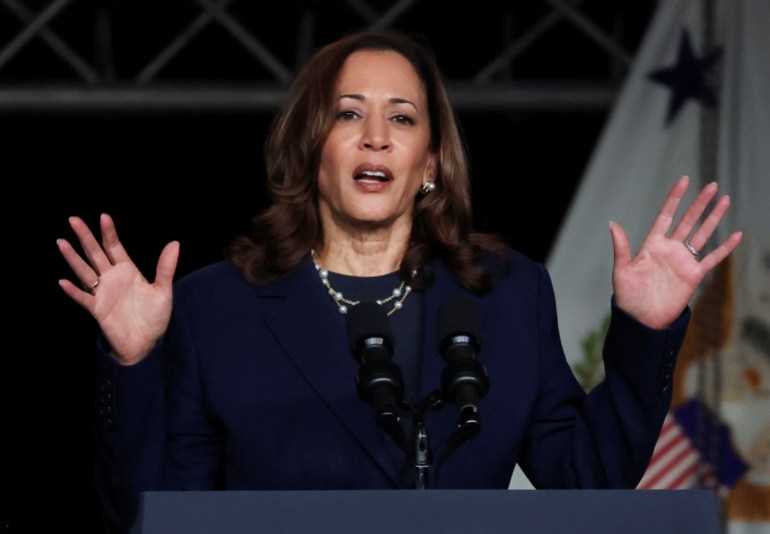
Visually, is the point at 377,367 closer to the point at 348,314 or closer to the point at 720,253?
the point at 348,314

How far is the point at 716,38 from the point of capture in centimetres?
436

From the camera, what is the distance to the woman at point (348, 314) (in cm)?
199

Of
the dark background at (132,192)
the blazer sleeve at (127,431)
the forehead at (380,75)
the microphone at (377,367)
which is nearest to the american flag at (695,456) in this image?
the dark background at (132,192)

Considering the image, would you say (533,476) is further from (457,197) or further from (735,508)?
(735,508)

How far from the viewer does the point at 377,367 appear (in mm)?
1743

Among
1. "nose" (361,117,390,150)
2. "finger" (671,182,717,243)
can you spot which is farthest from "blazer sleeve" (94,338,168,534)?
"finger" (671,182,717,243)

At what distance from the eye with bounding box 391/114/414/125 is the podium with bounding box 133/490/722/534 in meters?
0.89

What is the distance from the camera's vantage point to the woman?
1991 millimetres

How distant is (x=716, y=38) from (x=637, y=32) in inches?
33.6

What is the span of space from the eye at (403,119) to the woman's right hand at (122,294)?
0.51m

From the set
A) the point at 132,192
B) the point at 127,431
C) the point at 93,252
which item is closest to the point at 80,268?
the point at 93,252

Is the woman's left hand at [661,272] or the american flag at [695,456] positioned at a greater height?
the american flag at [695,456]

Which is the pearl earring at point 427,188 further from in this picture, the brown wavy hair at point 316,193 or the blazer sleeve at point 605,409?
the blazer sleeve at point 605,409

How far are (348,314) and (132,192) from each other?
3939mm
